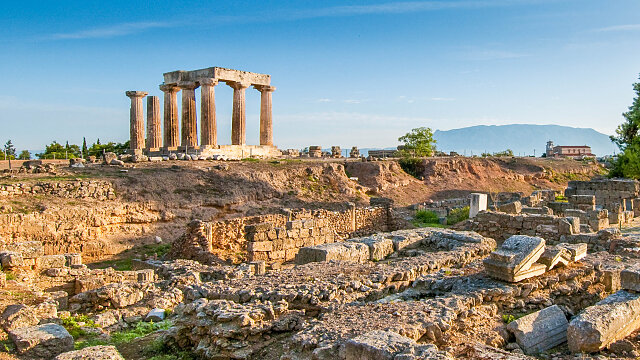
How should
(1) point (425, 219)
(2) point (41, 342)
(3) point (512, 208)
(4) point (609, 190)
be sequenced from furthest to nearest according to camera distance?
(4) point (609, 190) → (1) point (425, 219) → (3) point (512, 208) → (2) point (41, 342)

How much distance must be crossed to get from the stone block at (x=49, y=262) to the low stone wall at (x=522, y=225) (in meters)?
11.4

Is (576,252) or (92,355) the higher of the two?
(576,252)

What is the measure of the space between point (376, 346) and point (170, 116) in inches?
1176

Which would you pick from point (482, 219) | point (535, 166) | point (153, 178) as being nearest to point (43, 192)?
point (153, 178)

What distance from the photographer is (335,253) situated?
33.8 ft

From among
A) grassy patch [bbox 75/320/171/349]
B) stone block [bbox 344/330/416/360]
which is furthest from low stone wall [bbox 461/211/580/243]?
grassy patch [bbox 75/320/171/349]

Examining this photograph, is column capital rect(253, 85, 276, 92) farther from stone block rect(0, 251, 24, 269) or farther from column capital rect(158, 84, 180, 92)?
stone block rect(0, 251, 24, 269)

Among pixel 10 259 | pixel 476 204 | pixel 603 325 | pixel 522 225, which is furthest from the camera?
pixel 476 204

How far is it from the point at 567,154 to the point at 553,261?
62.0 metres

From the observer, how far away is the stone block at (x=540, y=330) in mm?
5570

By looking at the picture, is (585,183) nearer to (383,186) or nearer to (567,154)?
(383,186)

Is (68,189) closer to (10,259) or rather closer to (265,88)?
(10,259)

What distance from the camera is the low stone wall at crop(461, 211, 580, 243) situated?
41.9ft

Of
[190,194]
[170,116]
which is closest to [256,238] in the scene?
[190,194]
